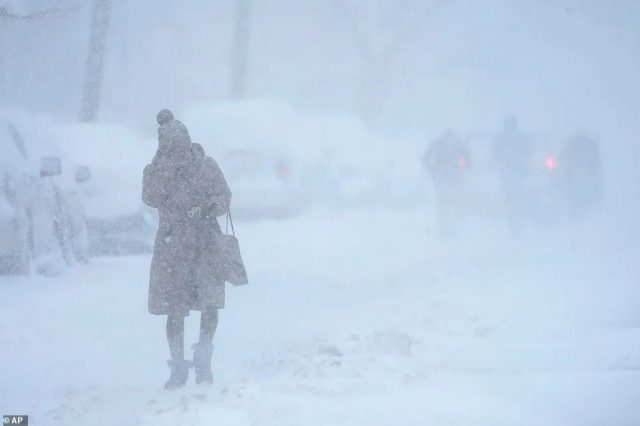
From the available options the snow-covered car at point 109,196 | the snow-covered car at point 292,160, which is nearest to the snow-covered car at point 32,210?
the snow-covered car at point 109,196

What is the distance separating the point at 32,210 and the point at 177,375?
459 centimetres

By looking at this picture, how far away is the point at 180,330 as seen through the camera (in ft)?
16.5

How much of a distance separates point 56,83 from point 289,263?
71.9 ft

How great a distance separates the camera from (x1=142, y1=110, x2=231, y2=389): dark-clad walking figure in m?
4.89

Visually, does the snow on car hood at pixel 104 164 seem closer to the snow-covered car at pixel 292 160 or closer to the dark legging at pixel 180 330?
the snow-covered car at pixel 292 160

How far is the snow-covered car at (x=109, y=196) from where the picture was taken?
10.6m

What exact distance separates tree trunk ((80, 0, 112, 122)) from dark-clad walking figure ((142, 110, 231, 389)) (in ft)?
41.3

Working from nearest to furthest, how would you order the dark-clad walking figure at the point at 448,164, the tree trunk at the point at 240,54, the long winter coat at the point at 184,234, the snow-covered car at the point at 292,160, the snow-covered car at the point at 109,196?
the long winter coat at the point at 184,234 < the snow-covered car at the point at 109,196 < the dark-clad walking figure at the point at 448,164 < the snow-covered car at the point at 292,160 < the tree trunk at the point at 240,54

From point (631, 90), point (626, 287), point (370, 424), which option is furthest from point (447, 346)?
point (631, 90)

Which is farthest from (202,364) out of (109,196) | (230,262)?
(109,196)

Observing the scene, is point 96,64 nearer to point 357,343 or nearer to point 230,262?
point 357,343

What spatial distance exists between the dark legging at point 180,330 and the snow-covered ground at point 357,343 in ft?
0.89

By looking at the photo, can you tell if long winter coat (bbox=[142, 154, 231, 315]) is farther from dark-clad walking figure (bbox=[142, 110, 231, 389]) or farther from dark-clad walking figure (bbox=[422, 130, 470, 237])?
dark-clad walking figure (bbox=[422, 130, 470, 237])

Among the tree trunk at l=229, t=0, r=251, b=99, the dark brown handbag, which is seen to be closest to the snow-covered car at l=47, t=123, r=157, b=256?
the dark brown handbag
